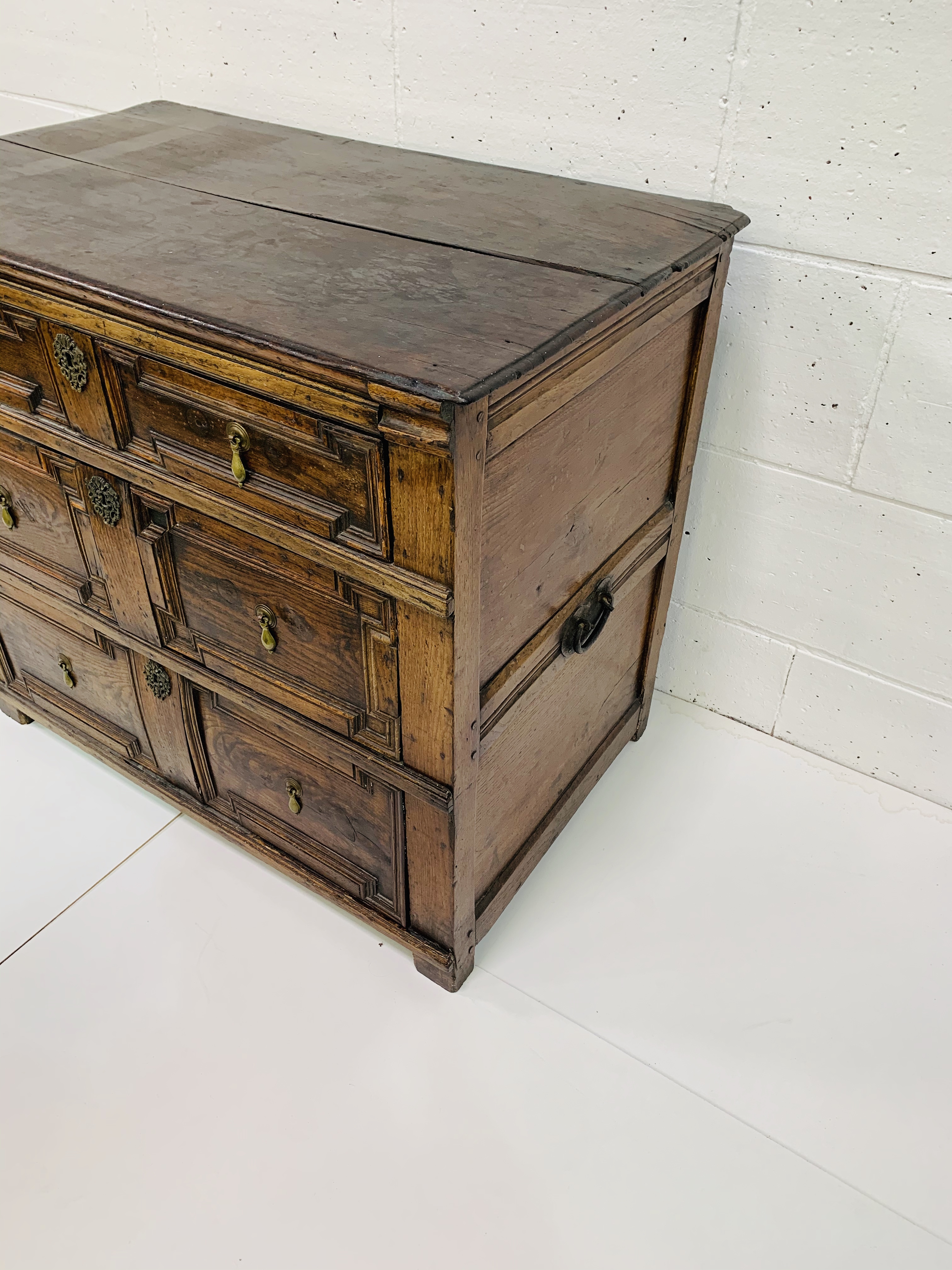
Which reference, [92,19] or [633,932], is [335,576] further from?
[92,19]

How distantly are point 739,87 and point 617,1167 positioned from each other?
147 centimetres

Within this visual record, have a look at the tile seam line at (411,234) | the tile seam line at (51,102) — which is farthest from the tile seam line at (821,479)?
the tile seam line at (51,102)

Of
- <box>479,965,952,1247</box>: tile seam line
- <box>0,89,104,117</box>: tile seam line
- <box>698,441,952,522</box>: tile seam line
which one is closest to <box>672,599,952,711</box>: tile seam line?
<box>698,441,952,522</box>: tile seam line

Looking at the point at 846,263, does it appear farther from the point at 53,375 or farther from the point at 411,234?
the point at 53,375

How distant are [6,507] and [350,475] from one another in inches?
30.1

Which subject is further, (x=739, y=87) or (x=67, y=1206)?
(x=739, y=87)

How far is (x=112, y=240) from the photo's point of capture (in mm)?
1164

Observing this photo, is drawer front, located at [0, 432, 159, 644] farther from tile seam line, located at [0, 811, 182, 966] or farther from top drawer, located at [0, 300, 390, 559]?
tile seam line, located at [0, 811, 182, 966]

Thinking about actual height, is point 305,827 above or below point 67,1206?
above

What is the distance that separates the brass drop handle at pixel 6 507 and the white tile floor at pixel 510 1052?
20.5 inches

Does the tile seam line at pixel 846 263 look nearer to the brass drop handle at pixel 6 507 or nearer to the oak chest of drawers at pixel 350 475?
the oak chest of drawers at pixel 350 475

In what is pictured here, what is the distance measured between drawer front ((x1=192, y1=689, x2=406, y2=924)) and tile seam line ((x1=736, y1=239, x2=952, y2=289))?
972 millimetres

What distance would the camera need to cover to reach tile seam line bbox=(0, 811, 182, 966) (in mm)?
1466

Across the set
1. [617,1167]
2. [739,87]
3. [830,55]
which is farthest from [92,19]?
[617,1167]
